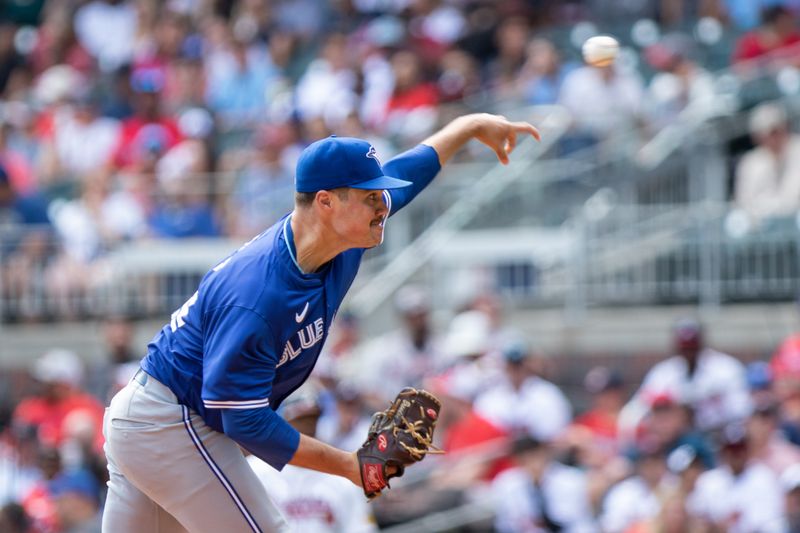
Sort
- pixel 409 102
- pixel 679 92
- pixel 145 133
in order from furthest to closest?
1. pixel 145 133
2. pixel 409 102
3. pixel 679 92

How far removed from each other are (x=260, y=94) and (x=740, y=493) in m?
8.16

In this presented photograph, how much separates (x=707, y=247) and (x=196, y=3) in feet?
27.2

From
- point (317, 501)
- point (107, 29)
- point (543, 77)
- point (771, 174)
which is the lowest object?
point (317, 501)

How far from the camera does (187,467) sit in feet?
17.2

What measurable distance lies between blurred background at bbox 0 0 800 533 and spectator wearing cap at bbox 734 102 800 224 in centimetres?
2

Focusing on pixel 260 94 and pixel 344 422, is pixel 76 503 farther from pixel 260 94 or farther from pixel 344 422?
pixel 260 94

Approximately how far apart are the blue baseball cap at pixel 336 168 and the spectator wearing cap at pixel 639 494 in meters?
4.43

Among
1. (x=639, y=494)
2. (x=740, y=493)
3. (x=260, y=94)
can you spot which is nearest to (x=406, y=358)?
(x=639, y=494)

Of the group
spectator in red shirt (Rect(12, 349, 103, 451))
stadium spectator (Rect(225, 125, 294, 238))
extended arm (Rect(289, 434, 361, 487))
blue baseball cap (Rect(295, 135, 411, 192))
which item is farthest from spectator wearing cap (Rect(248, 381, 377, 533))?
stadium spectator (Rect(225, 125, 294, 238))

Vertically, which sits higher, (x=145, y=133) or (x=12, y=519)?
(x=145, y=133)

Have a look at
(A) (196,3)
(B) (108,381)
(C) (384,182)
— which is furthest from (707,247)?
(A) (196,3)

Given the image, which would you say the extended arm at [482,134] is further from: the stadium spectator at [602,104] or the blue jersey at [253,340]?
the stadium spectator at [602,104]

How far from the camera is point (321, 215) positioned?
17.0ft

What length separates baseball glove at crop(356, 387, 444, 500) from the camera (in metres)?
5.07
